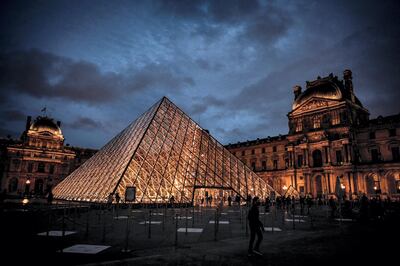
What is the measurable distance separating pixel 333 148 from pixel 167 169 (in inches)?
1294

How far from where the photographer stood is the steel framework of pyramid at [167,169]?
57.9ft

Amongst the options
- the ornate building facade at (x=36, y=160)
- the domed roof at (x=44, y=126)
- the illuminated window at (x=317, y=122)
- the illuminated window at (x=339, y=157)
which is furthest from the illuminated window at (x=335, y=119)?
the domed roof at (x=44, y=126)

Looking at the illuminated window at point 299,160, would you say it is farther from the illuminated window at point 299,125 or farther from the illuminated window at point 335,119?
the illuminated window at point 335,119

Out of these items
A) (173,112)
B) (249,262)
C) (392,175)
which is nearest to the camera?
(249,262)

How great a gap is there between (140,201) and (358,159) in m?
36.7

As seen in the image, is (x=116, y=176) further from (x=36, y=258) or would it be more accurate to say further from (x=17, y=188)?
(x=17, y=188)

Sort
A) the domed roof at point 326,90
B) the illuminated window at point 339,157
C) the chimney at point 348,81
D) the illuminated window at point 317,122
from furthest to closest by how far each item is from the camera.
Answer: the chimney at point 348,81, the illuminated window at point 317,122, the domed roof at point 326,90, the illuminated window at point 339,157

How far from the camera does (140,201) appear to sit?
17.0 m

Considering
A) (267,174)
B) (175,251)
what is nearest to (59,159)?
(267,174)

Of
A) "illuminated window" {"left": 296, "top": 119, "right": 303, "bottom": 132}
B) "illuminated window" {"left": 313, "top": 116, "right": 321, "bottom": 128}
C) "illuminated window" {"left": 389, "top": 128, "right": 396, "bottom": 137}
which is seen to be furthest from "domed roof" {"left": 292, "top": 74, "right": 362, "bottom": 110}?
"illuminated window" {"left": 389, "top": 128, "right": 396, "bottom": 137}

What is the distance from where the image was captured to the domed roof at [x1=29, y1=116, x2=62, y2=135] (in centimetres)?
5984

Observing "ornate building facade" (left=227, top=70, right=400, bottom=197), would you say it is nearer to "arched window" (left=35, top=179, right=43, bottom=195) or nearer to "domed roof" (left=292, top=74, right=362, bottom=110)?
"domed roof" (left=292, top=74, right=362, bottom=110)

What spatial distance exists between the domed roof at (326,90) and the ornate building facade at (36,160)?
170 ft

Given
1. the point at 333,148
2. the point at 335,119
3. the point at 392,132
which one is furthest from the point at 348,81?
the point at 333,148
